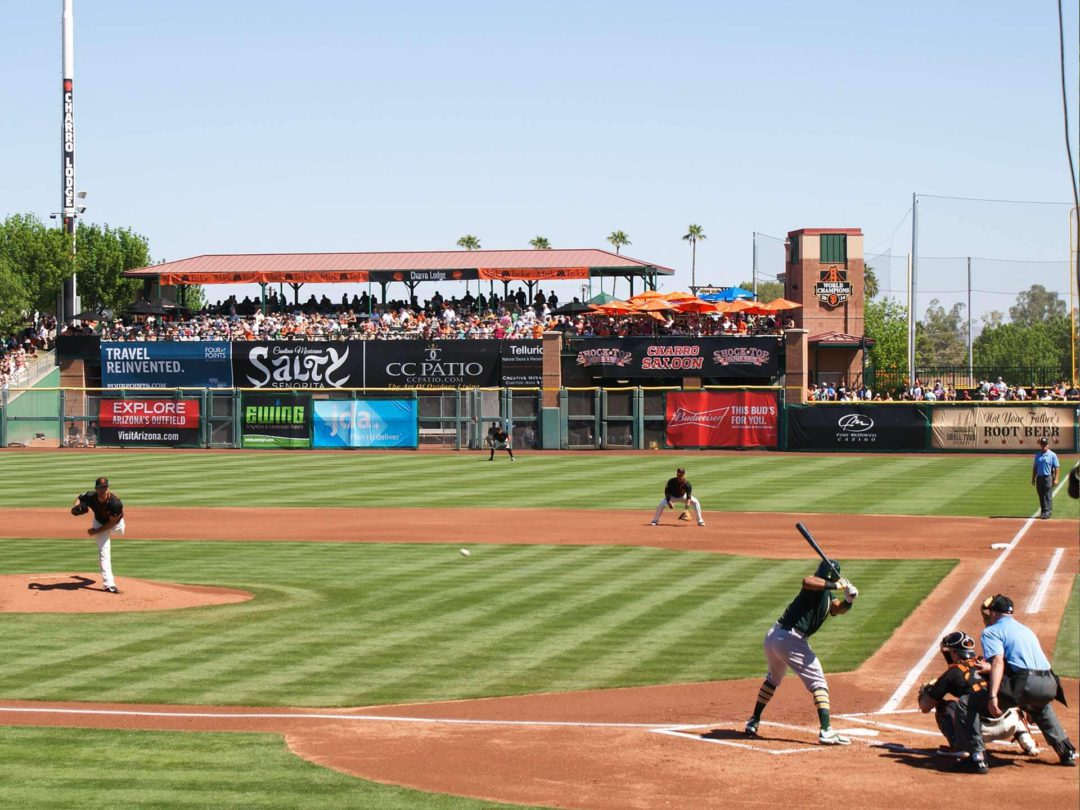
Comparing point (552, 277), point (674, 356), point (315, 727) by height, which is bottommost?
point (315, 727)

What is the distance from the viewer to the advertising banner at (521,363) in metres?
65.9

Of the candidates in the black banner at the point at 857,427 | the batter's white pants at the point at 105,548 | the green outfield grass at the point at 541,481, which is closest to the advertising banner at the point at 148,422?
the green outfield grass at the point at 541,481

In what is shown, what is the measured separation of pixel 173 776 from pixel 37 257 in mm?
82747

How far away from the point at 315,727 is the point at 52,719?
2799 millimetres

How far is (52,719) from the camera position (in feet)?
46.1

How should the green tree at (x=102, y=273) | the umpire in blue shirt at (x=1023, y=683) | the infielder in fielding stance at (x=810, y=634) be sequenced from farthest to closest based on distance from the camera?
the green tree at (x=102, y=273) < the infielder in fielding stance at (x=810, y=634) < the umpire in blue shirt at (x=1023, y=683)

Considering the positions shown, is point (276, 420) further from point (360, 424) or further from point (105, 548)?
point (105, 548)

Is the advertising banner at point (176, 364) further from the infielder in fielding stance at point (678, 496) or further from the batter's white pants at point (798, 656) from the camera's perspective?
the batter's white pants at point (798, 656)

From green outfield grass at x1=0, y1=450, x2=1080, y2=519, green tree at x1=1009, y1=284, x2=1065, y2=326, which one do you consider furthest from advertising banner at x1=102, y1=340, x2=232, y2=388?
green tree at x1=1009, y1=284, x2=1065, y2=326

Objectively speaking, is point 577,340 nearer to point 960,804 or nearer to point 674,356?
point 674,356

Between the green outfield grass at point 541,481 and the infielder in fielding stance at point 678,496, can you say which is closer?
the infielder in fielding stance at point 678,496

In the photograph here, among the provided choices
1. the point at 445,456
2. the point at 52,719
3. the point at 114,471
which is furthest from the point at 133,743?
the point at 445,456

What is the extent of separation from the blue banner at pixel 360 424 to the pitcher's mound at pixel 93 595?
3856 centimetres

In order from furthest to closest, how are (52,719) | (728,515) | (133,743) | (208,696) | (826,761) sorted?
(728,515), (208,696), (52,719), (133,743), (826,761)
